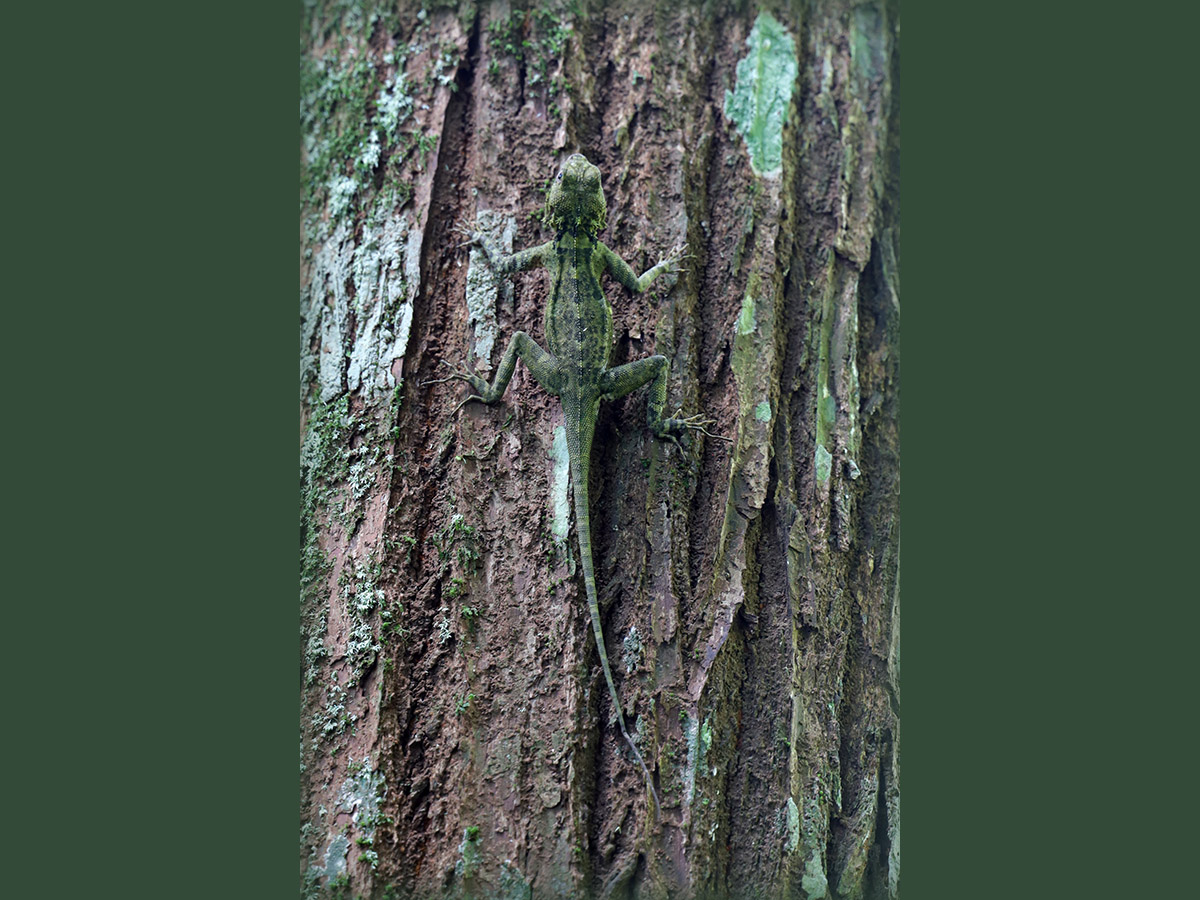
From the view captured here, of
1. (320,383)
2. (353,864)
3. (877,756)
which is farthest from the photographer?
(320,383)

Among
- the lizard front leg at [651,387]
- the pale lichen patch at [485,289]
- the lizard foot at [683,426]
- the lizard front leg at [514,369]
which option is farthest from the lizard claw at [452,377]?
the lizard foot at [683,426]

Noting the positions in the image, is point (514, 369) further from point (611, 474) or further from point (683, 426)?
point (683, 426)

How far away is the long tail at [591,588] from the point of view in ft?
12.0

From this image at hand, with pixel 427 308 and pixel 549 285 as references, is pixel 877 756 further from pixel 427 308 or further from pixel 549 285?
pixel 427 308

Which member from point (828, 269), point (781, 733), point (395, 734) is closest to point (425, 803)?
point (395, 734)

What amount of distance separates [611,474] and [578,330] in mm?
729

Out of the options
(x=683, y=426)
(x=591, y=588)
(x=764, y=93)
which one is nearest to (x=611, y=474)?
(x=683, y=426)

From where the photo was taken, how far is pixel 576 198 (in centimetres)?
416

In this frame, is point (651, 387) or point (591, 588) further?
point (651, 387)

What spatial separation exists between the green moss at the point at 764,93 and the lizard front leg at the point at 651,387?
123cm

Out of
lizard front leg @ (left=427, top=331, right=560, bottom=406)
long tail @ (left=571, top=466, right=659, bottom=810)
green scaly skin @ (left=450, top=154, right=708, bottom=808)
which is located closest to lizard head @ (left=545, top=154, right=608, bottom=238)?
green scaly skin @ (left=450, top=154, right=708, bottom=808)

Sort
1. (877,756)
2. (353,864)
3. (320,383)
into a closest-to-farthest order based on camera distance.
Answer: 1. (353,864)
2. (877,756)
3. (320,383)

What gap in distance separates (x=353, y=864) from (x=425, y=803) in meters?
0.41

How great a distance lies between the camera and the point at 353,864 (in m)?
3.76
